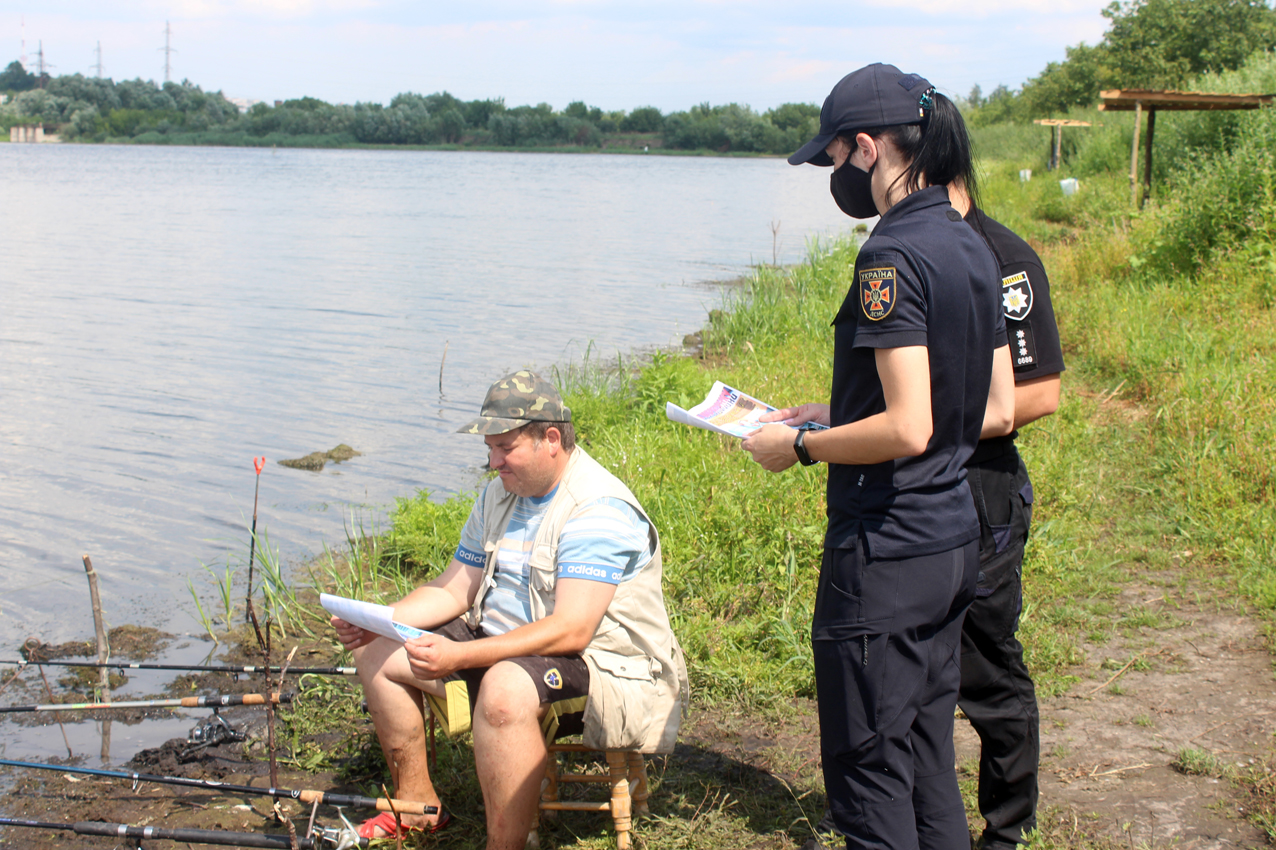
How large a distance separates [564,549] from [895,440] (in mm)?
1232

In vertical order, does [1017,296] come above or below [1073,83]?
below

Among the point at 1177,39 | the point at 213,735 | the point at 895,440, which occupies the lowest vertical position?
the point at 213,735

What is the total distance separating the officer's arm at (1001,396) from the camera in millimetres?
2477

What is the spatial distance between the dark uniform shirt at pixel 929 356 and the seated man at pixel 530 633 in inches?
36.9

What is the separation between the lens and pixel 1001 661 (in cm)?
277

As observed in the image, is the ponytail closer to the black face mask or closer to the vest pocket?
the black face mask

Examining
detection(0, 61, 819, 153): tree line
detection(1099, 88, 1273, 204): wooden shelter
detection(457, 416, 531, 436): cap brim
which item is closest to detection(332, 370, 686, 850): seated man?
detection(457, 416, 531, 436): cap brim

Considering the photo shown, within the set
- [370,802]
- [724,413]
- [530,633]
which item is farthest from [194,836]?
[724,413]

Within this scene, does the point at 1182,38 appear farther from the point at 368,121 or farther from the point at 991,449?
the point at 368,121

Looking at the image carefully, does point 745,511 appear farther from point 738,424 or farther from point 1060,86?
point 1060,86

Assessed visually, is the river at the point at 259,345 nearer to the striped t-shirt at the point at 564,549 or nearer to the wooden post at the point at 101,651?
the wooden post at the point at 101,651

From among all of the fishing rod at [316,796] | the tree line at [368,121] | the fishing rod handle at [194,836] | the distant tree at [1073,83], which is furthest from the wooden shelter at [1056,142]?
the tree line at [368,121]

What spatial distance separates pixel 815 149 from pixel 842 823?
1.55m

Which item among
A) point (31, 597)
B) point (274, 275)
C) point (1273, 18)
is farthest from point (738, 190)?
point (31, 597)
